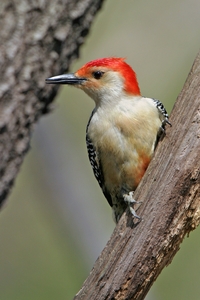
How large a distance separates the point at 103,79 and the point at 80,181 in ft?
7.25

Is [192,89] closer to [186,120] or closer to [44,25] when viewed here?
[186,120]

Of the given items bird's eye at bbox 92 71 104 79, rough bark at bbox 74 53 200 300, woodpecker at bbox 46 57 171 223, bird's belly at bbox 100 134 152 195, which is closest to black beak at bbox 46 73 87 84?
woodpecker at bbox 46 57 171 223

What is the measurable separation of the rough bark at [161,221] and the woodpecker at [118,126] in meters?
0.39

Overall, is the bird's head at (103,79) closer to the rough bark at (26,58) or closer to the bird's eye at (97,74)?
the bird's eye at (97,74)

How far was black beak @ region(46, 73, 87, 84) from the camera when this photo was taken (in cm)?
524

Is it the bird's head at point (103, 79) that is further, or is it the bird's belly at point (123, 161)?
the bird's head at point (103, 79)

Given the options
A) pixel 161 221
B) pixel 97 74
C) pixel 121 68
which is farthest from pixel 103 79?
pixel 161 221

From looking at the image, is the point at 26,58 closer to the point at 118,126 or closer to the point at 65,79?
the point at 65,79

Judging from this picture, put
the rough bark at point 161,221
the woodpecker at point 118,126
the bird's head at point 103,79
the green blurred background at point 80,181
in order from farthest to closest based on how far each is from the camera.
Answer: the green blurred background at point 80,181 → the bird's head at point 103,79 → the woodpecker at point 118,126 → the rough bark at point 161,221

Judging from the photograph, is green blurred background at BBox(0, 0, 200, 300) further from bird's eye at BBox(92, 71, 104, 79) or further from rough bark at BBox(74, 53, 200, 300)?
rough bark at BBox(74, 53, 200, 300)

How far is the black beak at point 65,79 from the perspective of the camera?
206 inches

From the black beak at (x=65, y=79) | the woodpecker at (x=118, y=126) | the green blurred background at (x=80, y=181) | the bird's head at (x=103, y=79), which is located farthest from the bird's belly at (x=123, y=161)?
the green blurred background at (x=80, y=181)

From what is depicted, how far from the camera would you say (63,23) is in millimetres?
5168

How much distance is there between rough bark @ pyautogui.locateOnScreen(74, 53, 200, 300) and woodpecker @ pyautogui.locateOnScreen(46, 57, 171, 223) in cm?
39
